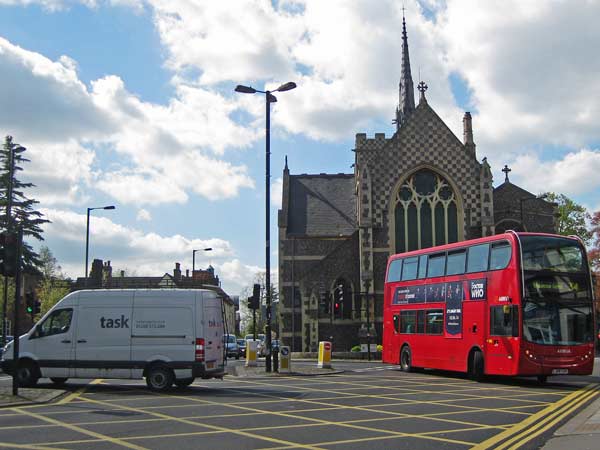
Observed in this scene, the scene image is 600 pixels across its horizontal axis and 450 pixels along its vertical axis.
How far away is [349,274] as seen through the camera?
146 ft

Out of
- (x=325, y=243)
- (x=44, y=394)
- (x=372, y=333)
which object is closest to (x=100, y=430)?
(x=44, y=394)

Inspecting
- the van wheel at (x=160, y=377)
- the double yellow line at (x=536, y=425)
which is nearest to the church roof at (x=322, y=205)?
the van wheel at (x=160, y=377)

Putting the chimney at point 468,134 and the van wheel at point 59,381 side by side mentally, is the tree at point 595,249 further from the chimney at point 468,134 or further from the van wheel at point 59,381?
the van wheel at point 59,381

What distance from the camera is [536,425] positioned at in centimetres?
1107

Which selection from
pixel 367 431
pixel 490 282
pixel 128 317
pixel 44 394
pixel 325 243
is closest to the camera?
pixel 367 431

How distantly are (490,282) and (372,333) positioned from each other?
75.2 ft

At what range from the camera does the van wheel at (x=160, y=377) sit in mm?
17203

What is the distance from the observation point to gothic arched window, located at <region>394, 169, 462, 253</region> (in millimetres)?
43188

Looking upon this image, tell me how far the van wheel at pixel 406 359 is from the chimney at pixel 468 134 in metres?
22.3

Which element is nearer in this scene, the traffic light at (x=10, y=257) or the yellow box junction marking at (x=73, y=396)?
the yellow box junction marking at (x=73, y=396)

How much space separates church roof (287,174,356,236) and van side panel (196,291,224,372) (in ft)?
105

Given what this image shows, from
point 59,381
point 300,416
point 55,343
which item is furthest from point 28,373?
point 300,416

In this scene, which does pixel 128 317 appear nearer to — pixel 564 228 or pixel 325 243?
pixel 325 243

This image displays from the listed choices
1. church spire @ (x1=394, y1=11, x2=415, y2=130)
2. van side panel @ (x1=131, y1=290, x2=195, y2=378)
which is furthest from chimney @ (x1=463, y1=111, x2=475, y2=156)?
van side panel @ (x1=131, y1=290, x2=195, y2=378)
